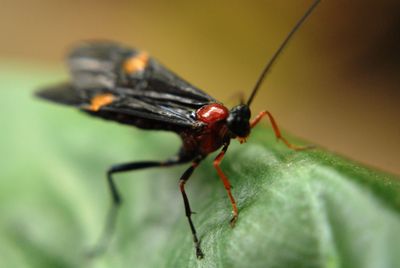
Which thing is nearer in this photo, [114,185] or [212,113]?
[212,113]

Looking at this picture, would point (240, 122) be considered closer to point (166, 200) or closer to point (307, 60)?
point (166, 200)

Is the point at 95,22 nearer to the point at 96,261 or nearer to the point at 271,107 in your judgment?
the point at 271,107

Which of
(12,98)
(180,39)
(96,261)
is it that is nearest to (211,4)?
(180,39)

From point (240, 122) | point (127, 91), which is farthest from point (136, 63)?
point (240, 122)

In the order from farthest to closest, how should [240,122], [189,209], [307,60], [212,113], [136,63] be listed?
[307,60], [136,63], [212,113], [240,122], [189,209]

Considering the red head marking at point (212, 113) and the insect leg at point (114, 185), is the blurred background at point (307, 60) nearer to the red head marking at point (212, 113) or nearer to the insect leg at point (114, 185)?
the insect leg at point (114, 185)

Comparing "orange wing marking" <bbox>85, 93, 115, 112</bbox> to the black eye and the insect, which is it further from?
the black eye

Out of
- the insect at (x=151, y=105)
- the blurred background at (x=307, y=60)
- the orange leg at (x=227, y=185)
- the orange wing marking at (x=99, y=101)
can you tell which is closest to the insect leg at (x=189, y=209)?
the insect at (x=151, y=105)
